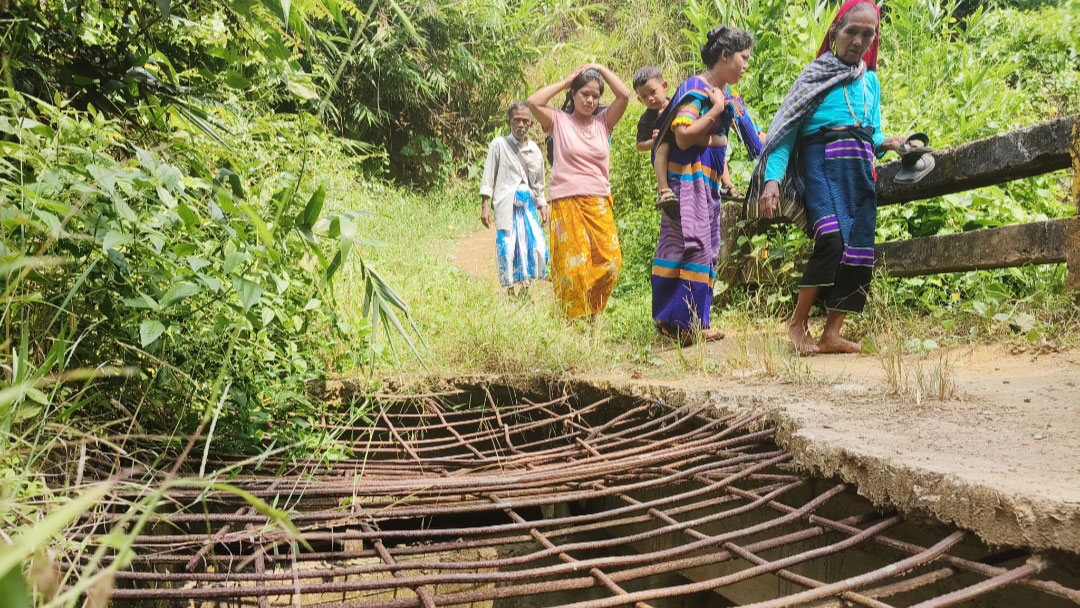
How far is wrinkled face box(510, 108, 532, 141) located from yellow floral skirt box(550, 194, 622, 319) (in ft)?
4.70

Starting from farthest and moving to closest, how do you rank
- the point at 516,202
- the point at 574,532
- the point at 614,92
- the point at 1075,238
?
the point at 516,202 < the point at 614,92 < the point at 1075,238 < the point at 574,532

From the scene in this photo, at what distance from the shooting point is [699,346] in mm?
3123

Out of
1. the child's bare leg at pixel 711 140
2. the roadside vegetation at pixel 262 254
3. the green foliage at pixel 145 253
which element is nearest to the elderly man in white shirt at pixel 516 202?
the roadside vegetation at pixel 262 254

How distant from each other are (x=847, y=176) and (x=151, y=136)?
8.63 ft

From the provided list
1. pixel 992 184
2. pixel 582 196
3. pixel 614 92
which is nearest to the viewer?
pixel 992 184

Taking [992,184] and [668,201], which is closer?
[992,184]

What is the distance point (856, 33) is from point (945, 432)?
2039 mm

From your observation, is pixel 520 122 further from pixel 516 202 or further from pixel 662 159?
pixel 662 159

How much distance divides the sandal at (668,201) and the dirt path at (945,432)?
3.39 feet

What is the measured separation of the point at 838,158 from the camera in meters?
3.21

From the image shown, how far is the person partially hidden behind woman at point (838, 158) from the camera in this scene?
→ 3.16m

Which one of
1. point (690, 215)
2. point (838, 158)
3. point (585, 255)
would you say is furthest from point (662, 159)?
point (838, 158)

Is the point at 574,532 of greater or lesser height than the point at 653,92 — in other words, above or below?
below

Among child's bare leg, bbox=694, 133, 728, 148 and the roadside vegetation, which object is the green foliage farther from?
child's bare leg, bbox=694, 133, 728, 148
